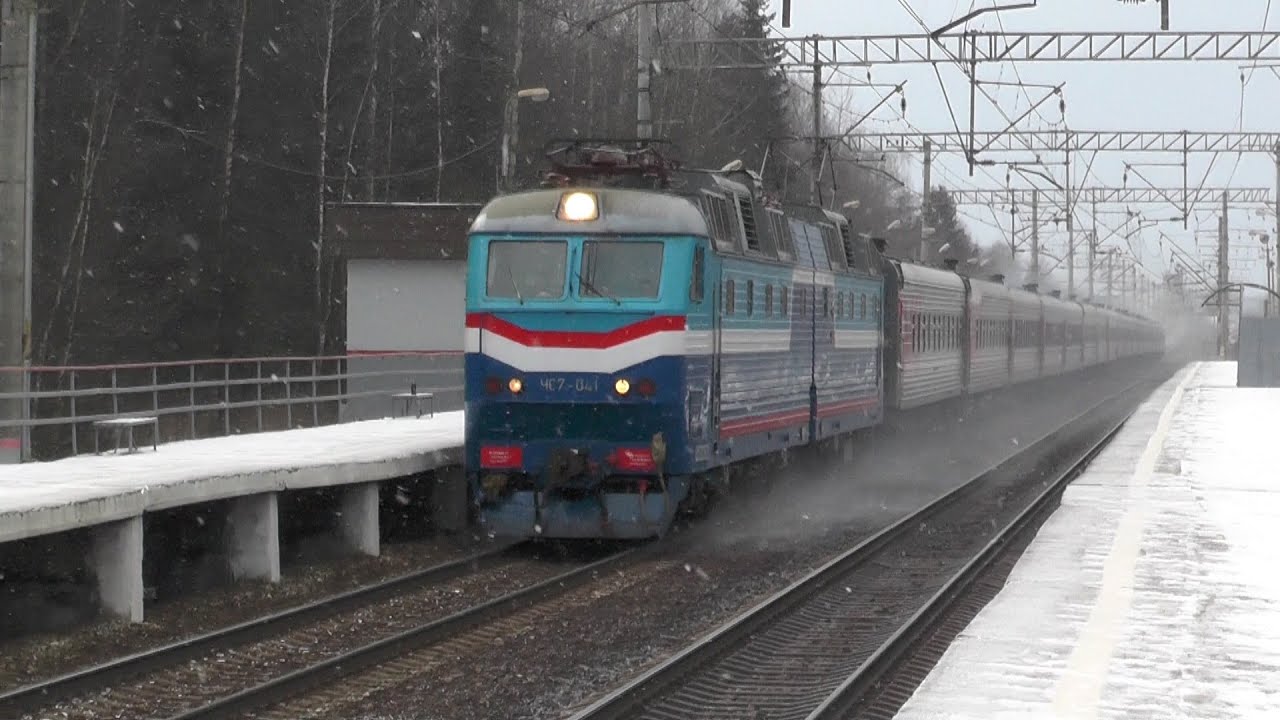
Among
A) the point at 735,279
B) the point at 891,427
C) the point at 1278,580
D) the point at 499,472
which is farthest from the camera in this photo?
the point at 891,427

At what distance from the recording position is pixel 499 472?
625 inches

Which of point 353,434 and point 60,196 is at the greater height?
point 60,196

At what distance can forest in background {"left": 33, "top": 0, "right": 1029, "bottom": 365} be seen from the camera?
134 ft

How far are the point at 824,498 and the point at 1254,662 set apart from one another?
40.3 ft

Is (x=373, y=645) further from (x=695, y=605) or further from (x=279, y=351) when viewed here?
(x=279, y=351)

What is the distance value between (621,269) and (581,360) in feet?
2.91

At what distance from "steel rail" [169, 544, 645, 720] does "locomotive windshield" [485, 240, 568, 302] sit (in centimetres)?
241

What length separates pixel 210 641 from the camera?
37.9 feet

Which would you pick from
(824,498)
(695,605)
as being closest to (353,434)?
(824,498)

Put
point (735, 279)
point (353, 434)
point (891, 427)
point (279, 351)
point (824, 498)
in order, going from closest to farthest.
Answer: point (735, 279), point (353, 434), point (824, 498), point (891, 427), point (279, 351)

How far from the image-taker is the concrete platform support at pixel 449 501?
60.4ft

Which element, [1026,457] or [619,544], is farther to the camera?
[1026,457]

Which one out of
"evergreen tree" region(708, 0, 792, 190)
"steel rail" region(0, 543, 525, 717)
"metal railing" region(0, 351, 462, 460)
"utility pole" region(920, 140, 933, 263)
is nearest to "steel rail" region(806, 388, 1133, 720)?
"steel rail" region(0, 543, 525, 717)

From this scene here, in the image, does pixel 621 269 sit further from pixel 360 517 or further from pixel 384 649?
pixel 384 649
